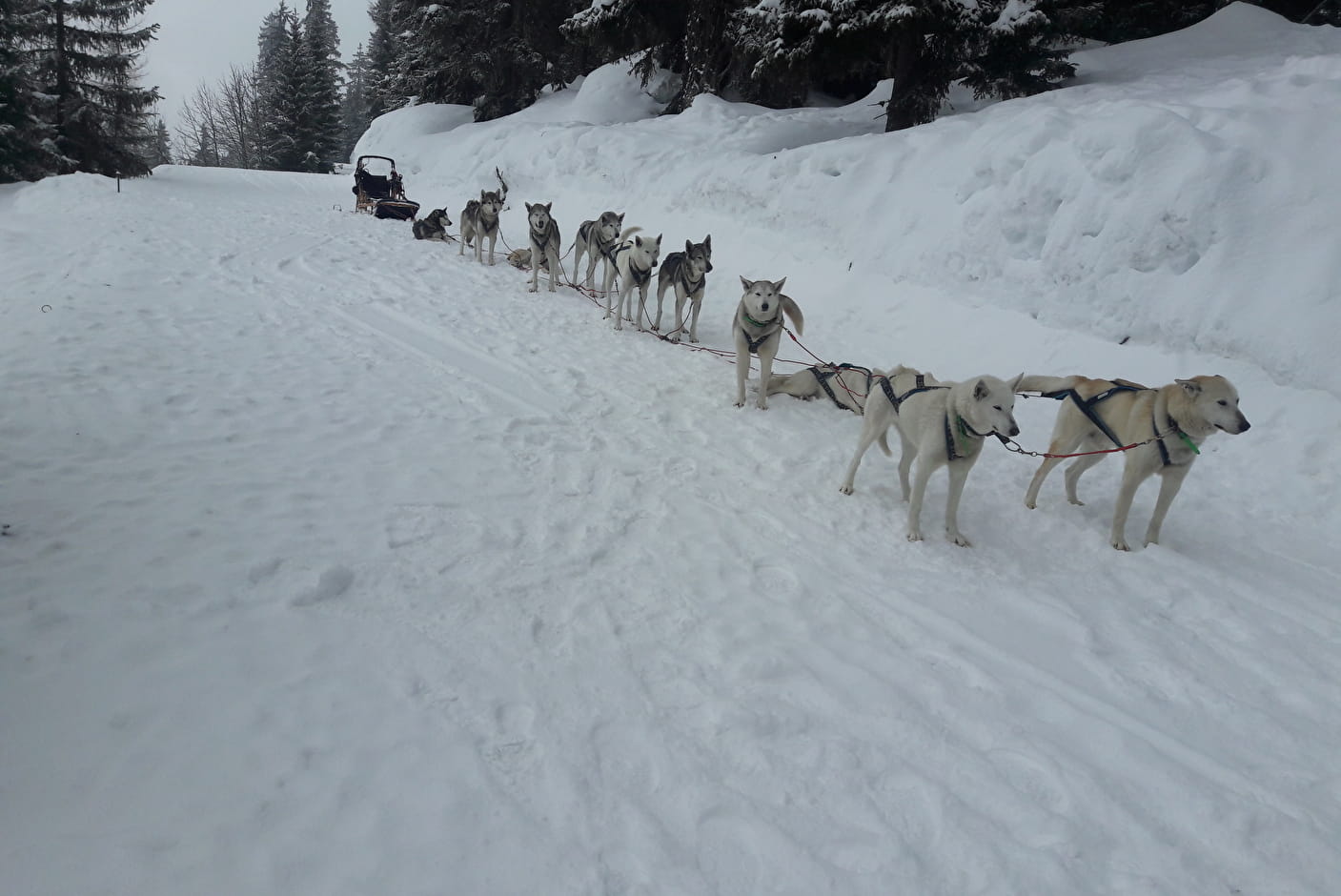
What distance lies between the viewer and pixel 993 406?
3.74 m

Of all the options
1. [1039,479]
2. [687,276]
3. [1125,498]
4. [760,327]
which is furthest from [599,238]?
[1125,498]

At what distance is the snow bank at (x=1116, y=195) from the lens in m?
5.88

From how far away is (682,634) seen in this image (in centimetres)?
304

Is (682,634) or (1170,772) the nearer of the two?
(1170,772)

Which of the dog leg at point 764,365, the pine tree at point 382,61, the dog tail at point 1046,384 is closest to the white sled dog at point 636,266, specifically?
the dog leg at point 764,365

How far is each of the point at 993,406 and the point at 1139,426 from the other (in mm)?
1192

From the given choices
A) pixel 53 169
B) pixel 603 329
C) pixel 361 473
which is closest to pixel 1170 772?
pixel 361 473

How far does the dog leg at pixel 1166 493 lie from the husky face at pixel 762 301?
122 inches

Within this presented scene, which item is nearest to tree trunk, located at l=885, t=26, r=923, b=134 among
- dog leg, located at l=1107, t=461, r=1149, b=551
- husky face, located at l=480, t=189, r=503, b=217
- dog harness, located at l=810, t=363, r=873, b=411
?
husky face, located at l=480, t=189, r=503, b=217

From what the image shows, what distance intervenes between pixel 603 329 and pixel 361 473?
4528 millimetres

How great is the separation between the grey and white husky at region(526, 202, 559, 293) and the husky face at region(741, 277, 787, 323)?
184 inches

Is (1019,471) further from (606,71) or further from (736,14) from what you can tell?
Answer: (606,71)

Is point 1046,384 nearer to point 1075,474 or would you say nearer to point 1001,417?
point 1075,474

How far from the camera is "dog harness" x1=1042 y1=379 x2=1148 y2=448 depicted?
169 inches
